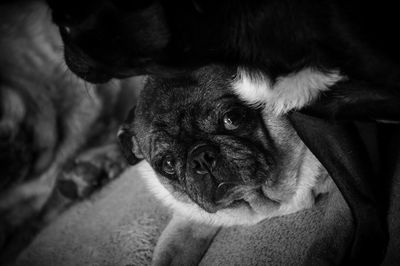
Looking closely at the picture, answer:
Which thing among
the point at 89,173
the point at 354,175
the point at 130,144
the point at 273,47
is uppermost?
the point at 273,47

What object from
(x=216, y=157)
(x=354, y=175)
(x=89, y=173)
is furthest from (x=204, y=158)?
(x=89, y=173)

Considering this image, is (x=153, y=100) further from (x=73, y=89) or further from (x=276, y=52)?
(x=73, y=89)

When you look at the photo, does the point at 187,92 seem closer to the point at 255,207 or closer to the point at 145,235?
the point at 255,207

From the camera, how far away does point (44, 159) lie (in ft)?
7.98

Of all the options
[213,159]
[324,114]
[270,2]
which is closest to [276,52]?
[270,2]

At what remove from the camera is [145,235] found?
1832 mm

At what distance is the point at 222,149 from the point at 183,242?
49 centimetres

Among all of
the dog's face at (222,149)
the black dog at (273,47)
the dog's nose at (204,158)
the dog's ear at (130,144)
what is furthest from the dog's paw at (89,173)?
the black dog at (273,47)

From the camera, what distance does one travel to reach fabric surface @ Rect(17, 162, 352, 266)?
140 cm

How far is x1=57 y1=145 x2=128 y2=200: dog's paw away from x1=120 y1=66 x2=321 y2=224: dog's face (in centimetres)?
69

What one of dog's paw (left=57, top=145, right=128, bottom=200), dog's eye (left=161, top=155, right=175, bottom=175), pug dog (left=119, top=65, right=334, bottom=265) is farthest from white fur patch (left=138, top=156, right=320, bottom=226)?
dog's paw (left=57, top=145, right=128, bottom=200)

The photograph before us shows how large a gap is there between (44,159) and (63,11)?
1.45 meters

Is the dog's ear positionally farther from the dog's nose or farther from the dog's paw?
the dog's paw

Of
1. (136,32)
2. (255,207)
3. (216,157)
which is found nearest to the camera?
(136,32)
